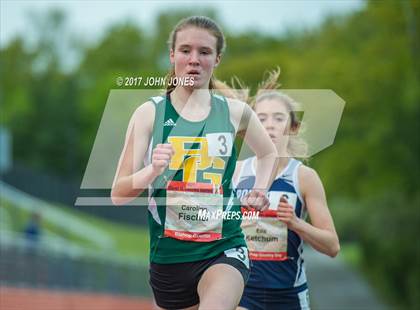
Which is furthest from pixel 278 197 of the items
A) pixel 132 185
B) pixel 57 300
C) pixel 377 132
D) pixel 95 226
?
pixel 95 226

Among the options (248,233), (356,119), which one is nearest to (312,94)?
(248,233)

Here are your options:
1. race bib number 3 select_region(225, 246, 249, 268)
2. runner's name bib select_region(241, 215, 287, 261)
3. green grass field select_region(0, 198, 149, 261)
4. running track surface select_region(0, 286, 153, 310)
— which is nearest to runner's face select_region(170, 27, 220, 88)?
race bib number 3 select_region(225, 246, 249, 268)

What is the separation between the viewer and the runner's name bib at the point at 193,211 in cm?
538

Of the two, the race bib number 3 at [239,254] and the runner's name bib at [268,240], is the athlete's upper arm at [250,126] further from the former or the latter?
the runner's name bib at [268,240]

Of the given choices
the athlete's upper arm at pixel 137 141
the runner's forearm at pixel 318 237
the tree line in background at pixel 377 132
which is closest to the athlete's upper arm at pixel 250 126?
the athlete's upper arm at pixel 137 141

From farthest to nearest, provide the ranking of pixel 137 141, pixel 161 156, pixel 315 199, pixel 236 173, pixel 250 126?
pixel 236 173 < pixel 315 199 < pixel 250 126 < pixel 137 141 < pixel 161 156

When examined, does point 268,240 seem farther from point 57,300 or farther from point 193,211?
point 57,300

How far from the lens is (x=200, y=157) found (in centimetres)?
543

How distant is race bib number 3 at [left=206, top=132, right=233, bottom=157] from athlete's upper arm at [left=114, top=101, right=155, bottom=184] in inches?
12.7

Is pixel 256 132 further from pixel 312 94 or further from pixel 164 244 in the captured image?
pixel 312 94

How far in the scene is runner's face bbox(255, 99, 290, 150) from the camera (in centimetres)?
670

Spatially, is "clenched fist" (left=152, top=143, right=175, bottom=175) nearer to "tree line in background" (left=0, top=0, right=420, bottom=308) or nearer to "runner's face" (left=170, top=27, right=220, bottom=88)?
"runner's face" (left=170, top=27, right=220, bottom=88)

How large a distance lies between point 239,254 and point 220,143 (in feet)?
1.94

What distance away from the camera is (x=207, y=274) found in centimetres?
529
